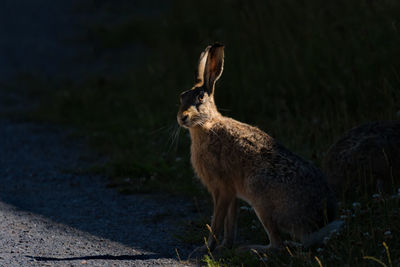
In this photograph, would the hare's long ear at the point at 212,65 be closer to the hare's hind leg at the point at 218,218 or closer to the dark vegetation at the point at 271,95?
the dark vegetation at the point at 271,95

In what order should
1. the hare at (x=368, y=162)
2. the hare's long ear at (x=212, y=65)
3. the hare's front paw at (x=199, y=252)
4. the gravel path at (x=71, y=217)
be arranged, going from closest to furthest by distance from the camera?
the gravel path at (x=71, y=217), the hare's front paw at (x=199, y=252), the hare's long ear at (x=212, y=65), the hare at (x=368, y=162)

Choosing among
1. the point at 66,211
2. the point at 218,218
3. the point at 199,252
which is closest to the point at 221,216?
the point at 218,218

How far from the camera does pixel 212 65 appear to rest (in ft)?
17.1

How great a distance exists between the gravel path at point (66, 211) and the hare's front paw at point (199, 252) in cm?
12

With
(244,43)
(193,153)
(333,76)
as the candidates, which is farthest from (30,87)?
(193,153)

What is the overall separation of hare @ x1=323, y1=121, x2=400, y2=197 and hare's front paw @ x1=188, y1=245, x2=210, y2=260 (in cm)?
139

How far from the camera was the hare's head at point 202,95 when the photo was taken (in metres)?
4.92

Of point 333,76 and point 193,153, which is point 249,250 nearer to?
point 193,153

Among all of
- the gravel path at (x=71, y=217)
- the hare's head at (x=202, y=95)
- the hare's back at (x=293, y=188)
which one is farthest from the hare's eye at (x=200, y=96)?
the gravel path at (x=71, y=217)

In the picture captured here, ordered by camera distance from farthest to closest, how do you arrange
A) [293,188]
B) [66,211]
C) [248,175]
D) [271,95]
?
[271,95]
[66,211]
[248,175]
[293,188]

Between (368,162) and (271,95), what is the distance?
2.86 meters

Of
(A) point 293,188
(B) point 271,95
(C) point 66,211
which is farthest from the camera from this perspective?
(B) point 271,95

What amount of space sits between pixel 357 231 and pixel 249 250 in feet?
2.74

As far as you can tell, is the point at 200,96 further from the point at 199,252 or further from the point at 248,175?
the point at 199,252
